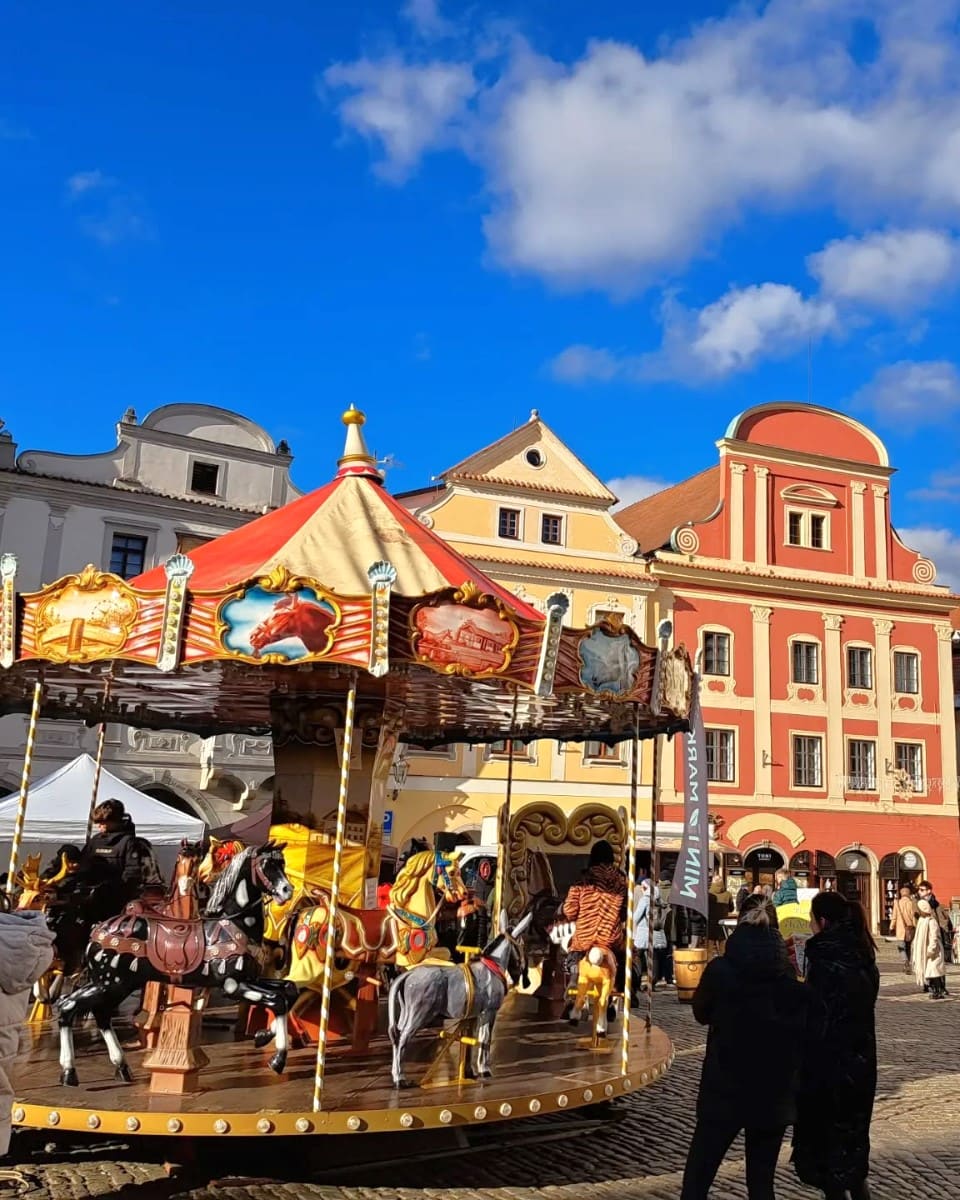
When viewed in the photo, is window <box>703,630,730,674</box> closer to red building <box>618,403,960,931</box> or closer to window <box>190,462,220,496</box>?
red building <box>618,403,960,931</box>

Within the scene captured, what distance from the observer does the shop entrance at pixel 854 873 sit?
98.0 feet

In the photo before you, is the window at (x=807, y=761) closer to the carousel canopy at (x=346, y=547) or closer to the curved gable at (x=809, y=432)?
the curved gable at (x=809, y=432)

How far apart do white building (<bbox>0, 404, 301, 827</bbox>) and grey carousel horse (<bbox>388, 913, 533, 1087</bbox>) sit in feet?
53.2

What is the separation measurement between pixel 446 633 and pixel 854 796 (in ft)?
82.3

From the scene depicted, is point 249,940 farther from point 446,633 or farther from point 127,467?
point 127,467

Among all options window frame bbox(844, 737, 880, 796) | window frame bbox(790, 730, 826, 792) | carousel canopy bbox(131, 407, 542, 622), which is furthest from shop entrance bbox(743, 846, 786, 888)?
carousel canopy bbox(131, 407, 542, 622)

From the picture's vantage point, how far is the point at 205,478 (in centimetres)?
2527

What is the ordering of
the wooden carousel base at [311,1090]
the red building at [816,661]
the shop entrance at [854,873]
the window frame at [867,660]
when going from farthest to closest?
the window frame at [867,660]
the shop entrance at [854,873]
the red building at [816,661]
the wooden carousel base at [311,1090]

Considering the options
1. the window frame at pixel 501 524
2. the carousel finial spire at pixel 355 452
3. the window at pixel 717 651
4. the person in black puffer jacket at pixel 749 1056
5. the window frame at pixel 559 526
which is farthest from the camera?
the window at pixel 717 651

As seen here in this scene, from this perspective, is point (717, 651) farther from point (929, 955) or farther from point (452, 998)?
point (452, 998)

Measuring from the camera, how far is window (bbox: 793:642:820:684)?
30.7 meters

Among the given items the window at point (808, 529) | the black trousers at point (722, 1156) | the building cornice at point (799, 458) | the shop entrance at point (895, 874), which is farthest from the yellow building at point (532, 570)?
the black trousers at point (722, 1156)

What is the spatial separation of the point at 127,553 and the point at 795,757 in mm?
17893

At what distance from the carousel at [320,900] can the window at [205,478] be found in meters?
14.0
